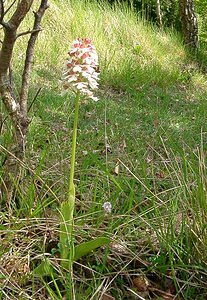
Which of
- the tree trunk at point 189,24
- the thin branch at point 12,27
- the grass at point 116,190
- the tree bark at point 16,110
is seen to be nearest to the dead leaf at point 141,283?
the grass at point 116,190

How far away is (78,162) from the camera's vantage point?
2764 mm

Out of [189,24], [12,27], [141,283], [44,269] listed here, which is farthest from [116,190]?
[189,24]

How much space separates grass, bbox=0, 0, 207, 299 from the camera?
1.82 m

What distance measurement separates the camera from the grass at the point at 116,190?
1.82 meters

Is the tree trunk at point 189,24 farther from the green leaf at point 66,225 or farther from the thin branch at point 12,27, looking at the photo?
the green leaf at point 66,225

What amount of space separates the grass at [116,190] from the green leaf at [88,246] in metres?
0.06

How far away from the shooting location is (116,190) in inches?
86.4

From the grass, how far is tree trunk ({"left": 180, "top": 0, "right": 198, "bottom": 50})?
2.79 metres

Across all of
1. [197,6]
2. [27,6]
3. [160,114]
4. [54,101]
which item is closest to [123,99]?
[160,114]

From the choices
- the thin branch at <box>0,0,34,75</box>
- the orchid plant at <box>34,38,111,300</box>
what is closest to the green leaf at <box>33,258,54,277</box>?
the orchid plant at <box>34,38,111,300</box>

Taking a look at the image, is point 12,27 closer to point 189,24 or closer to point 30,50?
point 30,50

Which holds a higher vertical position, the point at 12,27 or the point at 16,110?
the point at 12,27

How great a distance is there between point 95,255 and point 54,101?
Result: 2.24 m

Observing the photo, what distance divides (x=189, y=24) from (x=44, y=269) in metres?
7.08
